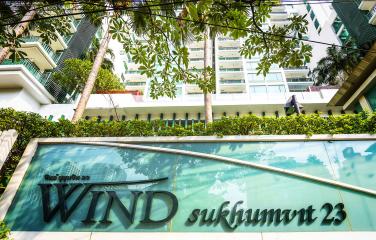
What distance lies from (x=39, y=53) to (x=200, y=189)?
1795 cm

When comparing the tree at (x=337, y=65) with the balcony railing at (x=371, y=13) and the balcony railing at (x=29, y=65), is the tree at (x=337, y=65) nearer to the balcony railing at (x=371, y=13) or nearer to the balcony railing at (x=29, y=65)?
the balcony railing at (x=371, y=13)

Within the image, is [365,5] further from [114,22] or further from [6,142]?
[6,142]

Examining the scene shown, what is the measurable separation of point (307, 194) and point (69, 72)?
17791 mm

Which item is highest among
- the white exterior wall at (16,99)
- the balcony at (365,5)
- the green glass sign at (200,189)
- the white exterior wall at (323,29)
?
the white exterior wall at (323,29)

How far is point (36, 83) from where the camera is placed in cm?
1647

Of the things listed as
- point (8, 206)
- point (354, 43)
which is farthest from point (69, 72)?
point (354, 43)

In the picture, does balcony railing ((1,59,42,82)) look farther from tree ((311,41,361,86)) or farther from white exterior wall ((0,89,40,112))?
tree ((311,41,361,86))

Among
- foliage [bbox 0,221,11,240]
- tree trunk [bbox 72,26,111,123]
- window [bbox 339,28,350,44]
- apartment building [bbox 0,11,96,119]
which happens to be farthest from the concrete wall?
window [bbox 339,28,350,44]

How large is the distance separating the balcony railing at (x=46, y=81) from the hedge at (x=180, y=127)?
10909mm

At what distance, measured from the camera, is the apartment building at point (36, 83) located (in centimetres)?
1562

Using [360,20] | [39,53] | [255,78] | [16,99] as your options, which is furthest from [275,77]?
[16,99]

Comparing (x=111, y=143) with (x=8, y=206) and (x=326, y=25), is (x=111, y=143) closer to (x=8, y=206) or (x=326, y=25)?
(x=8, y=206)

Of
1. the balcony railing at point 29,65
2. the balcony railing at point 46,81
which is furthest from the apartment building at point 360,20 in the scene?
the balcony railing at point 29,65

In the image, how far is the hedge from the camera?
7020 mm
